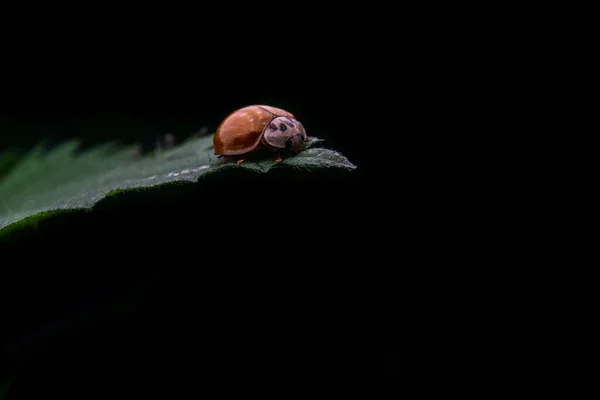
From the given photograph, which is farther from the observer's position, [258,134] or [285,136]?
[258,134]

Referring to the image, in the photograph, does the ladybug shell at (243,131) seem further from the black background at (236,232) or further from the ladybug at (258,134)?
the black background at (236,232)

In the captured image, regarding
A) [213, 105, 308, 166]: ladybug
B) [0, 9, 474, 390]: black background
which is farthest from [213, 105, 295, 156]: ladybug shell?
[0, 9, 474, 390]: black background

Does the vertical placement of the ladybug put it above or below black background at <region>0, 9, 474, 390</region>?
above

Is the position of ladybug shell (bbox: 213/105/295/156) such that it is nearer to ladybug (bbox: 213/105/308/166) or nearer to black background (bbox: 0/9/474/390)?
ladybug (bbox: 213/105/308/166)

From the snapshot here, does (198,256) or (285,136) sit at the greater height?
(285,136)

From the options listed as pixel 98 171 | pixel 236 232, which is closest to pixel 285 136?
pixel 236 232

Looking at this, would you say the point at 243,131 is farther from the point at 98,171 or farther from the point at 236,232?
the point at 98,171
